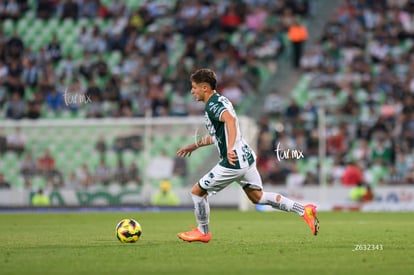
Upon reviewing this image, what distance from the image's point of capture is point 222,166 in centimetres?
1176

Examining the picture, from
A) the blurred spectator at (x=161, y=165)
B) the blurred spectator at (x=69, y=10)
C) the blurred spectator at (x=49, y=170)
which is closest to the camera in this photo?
the blurred spectator at (x=161, y=165)

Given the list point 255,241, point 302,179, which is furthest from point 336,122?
point 255,241

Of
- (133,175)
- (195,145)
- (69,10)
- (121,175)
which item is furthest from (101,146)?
(195,145)

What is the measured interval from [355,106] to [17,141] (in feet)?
31.3

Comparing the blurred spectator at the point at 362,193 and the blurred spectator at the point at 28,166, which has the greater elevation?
the blurred spectator at the point at 28,166

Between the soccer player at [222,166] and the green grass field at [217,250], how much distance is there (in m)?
→ 0.39

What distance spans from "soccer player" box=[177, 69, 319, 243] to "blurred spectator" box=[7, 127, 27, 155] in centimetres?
1542

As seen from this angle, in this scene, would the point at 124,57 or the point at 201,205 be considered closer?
the point at 201,205

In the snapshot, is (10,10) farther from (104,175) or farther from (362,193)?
(362,193)

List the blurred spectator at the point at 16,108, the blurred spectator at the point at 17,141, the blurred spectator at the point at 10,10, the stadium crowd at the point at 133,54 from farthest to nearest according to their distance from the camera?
the blurred spectator at the point at 10,10 → the stadium crowd at the point at 133,54 → the blurred spectator at the point at 16,108 → the blurred spectator at the point at 17,141

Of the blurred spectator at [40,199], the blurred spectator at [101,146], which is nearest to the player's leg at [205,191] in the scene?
the blurred spectator at [40,199]

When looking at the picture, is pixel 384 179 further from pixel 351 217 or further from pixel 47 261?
pixel 47 261

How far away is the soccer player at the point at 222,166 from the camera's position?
457 inches

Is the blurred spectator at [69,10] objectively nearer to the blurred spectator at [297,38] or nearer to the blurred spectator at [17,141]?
the blurred spectator at [17,141]
